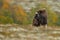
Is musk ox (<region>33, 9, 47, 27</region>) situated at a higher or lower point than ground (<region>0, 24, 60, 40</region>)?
higher

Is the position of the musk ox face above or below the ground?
above

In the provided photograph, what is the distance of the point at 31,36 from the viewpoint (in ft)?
23.2

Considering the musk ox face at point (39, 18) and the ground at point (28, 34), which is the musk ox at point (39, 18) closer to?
the musk ox face at point (39, 18)

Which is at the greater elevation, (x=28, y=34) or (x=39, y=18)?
(x=39, y=18)

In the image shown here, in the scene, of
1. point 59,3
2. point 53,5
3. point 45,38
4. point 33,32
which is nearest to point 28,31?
point 33,32

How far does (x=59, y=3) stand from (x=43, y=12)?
23.3 m

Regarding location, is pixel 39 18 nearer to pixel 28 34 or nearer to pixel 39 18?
pixel 39 18

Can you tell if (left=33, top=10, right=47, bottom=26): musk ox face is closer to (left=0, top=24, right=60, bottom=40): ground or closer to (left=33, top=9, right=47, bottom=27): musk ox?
(left=33, top=9, right=47, bottom=27): musk ox

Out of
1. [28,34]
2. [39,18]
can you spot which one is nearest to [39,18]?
[39,18]

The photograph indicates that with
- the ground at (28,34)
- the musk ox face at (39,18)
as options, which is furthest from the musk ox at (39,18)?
the ground at (28,34)

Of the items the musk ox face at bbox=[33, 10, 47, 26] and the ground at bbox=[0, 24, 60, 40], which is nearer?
the ground at bbox=[0, 24, 60, 40]

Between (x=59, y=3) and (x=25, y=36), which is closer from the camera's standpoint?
(x=25, y=36)

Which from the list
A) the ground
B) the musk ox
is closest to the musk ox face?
the musk ox

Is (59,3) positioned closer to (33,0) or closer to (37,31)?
(33,0)
